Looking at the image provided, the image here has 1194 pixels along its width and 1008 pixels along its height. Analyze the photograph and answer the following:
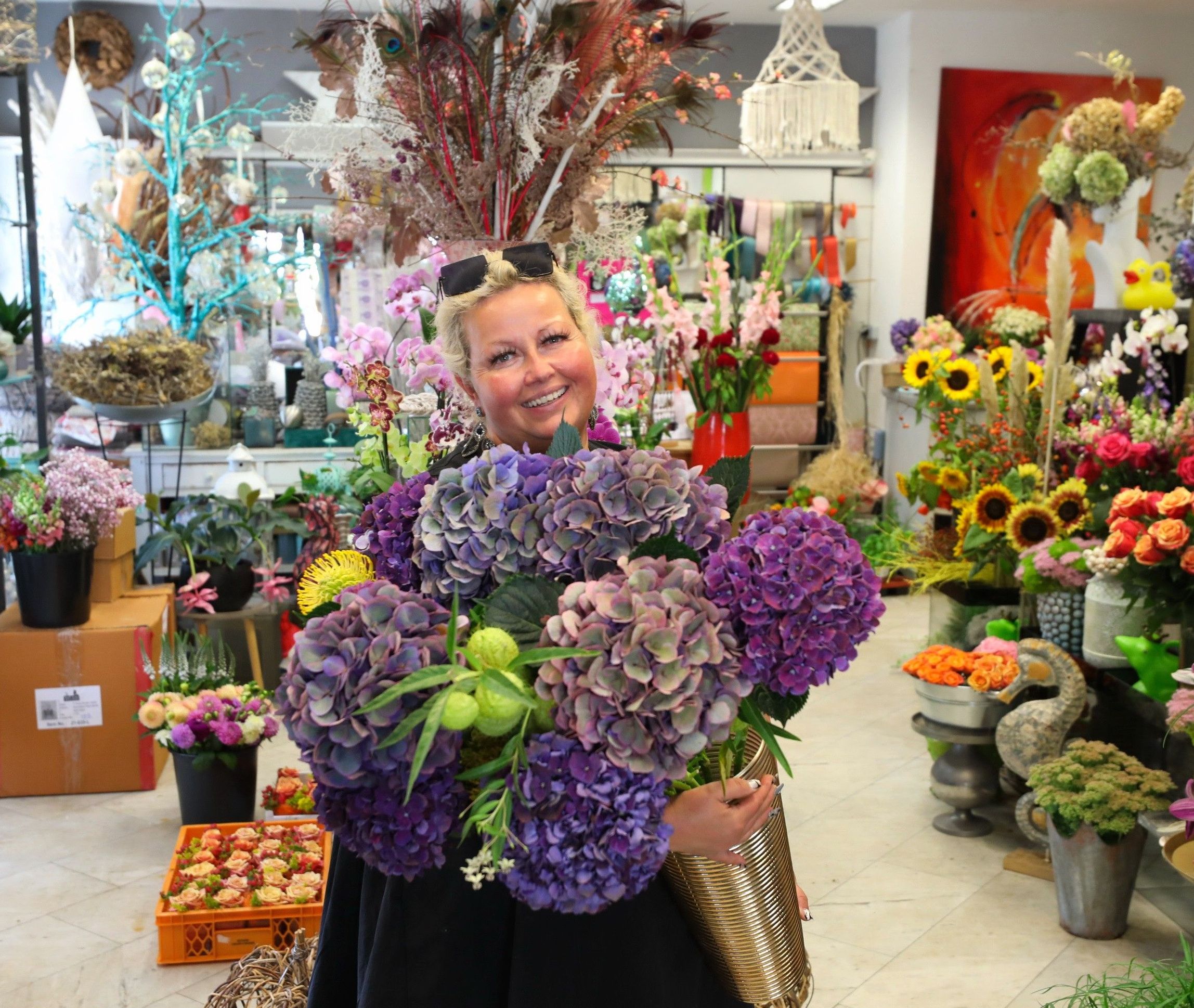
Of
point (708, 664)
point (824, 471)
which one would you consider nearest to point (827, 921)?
point (708, 664)

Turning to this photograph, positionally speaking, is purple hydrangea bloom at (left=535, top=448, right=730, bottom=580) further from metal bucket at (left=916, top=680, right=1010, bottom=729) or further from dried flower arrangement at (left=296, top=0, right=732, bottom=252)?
metal bucket at (left=916, top=680, right=1010, bottom=729)

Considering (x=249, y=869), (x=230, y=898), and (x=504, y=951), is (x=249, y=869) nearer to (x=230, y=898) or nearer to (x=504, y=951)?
(x=230, y=898)

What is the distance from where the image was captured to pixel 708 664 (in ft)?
3.10

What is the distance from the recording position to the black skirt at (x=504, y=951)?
1.20 m

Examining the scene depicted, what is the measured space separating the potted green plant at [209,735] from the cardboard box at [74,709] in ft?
1.33

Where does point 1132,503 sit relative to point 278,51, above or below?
below

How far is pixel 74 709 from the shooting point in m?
3.75

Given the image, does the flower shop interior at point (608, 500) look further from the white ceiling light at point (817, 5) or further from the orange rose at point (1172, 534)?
the white ceiling light at point (817, 5)

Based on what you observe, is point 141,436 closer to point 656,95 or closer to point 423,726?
point 656,95

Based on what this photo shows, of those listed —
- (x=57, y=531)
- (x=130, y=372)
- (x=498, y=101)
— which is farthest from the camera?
(x=130, y=372)

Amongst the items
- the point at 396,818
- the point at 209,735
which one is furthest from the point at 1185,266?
the point at 396,818

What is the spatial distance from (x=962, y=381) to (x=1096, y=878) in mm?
2270

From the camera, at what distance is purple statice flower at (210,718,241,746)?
3221 mm

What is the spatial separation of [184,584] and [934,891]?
303 cm
